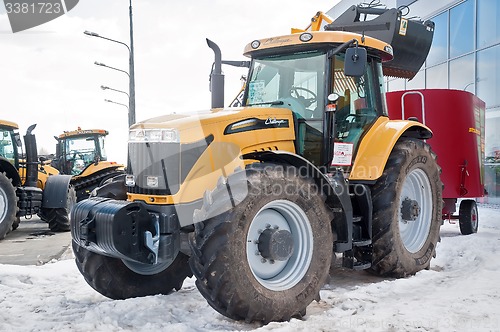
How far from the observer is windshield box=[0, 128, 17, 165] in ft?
34.5

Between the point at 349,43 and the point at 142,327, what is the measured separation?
3.14 m

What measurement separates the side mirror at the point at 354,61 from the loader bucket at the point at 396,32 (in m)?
2.68

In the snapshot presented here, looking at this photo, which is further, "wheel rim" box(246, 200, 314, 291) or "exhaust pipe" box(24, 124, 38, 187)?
"exhaust pipe" box(24, 124, 38, 187)

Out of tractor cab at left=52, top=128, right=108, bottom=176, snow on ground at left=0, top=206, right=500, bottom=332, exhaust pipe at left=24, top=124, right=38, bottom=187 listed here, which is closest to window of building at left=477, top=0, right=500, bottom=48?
snow on ground at left=0, top=206, right=500, bottom=332

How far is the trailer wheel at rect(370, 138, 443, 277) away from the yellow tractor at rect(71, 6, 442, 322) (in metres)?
0.01

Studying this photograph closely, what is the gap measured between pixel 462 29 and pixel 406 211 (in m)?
12.4

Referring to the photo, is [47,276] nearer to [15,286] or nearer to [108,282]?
[15,286]

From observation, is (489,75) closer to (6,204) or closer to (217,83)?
(217,83)

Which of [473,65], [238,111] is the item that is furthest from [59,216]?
[473,65]

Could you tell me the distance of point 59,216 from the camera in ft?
34.7

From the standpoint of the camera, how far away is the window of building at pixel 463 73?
609 inches

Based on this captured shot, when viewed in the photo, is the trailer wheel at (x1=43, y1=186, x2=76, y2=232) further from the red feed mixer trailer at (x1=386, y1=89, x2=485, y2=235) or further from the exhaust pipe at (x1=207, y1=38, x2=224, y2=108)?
the red feed mixer trailer at (x1=386, y1=89, x2=485, y2=235)

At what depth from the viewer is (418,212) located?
5676mm

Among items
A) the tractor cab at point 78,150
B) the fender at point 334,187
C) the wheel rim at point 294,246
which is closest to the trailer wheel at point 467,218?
the fender at point 334,187
